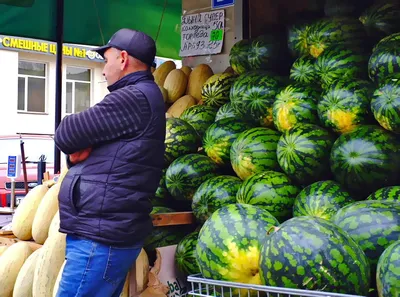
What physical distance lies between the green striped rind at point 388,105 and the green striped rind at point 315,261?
844mm

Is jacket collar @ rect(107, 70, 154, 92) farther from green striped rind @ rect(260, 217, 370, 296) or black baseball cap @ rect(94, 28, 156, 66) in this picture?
green striped rind @ rect(260, 217, 370, 296)

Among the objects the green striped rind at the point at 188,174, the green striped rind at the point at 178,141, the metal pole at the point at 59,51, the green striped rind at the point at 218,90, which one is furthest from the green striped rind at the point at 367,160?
the metal pole at the point at 59,51

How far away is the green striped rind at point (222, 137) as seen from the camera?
338cm

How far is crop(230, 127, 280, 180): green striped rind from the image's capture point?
3080mm

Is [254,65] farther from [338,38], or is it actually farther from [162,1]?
[162,1]

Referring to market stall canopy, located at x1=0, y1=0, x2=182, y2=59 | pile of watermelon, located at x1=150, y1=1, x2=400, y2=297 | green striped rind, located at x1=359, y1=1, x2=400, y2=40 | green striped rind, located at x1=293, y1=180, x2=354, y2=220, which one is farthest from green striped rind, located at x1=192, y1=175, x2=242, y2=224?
market stall canopy, located at x1=0, y1=0, x2=182, y2=59

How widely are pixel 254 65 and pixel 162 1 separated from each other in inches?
94.9

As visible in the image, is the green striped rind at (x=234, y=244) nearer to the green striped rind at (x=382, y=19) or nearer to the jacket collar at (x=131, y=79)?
the jacket collar at (x=131, y=79)

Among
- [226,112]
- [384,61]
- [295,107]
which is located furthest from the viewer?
[226,112]

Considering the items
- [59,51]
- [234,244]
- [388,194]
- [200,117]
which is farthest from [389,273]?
[59,51]

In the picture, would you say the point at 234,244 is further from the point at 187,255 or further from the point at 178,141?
the point at 178,141

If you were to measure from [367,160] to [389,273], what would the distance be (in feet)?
3.21

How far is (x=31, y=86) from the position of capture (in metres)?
20.7

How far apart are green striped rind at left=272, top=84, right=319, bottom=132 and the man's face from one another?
35.2 inches
